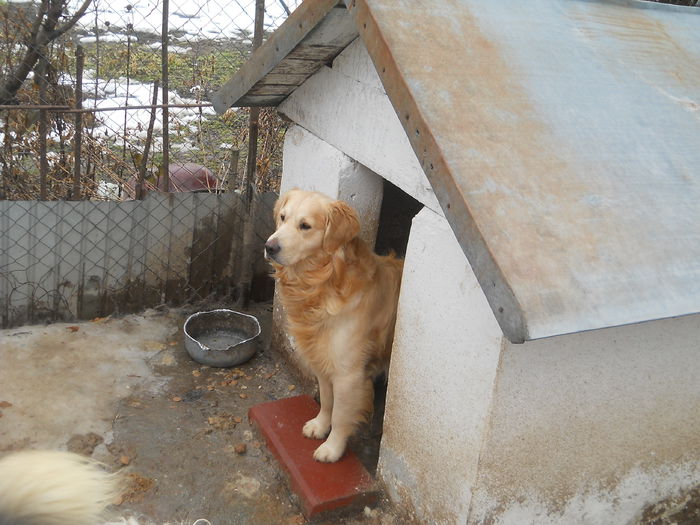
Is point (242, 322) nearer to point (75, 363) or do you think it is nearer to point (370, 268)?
point (75, 363)

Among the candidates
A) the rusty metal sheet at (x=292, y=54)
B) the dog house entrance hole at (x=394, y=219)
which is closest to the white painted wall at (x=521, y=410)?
the rusty metal sheet at (x=292, y=54)

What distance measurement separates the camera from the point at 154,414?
423 cm

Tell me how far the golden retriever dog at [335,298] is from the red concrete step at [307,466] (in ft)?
0.28

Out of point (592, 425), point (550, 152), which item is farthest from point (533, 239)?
point (592, 425)

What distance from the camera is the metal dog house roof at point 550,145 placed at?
2.21 metres

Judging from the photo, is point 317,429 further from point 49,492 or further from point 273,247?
point 49,492

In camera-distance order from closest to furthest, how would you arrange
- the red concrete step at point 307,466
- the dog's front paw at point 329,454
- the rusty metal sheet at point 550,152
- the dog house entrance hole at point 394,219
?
the rusty metal sheet at point 550,152 → the red concrete step at point 307,466 → the dog's front paw at point 329,454 → the dog house entrance hole at point 394,219

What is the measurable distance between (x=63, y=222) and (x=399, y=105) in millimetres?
3108

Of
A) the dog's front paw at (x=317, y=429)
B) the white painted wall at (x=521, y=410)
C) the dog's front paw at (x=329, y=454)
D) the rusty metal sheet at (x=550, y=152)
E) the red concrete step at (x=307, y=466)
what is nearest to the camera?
the rusty metal sheet at (x=550, y=152)

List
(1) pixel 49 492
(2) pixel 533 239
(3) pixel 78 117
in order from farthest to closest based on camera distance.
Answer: (3) pixel 78 117 → (2) pixel 533 239 → (1) pixel 49 492

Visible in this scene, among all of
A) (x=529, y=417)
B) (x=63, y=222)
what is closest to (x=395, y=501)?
(x=529, y=417)

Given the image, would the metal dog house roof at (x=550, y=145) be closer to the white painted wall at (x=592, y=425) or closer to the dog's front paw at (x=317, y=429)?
the white painted wall at (x=592, y=425)

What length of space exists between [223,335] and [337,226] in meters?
2.10

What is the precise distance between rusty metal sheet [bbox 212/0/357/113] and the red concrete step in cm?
182
